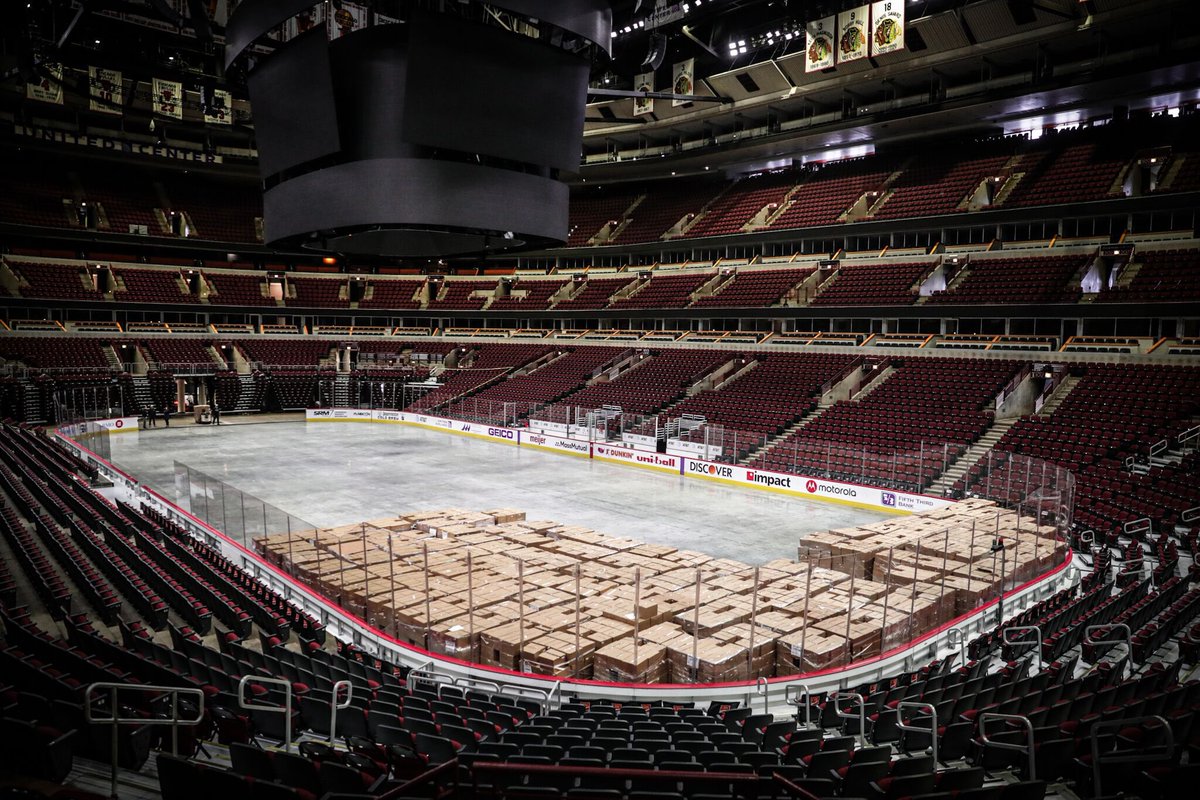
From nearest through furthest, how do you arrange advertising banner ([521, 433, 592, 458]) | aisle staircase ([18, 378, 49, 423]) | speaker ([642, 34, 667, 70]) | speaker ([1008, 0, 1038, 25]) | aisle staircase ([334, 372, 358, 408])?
1. speaker ([642, 34, 667, 70])
2. speaker ([1008, 0, 1038, 25])
3. advertising banner ([521, 433, 592, 458])
4. aisle staircase ([18, 378, 49, 423])
5. aisle staircase ([334, 372, 358, 408])

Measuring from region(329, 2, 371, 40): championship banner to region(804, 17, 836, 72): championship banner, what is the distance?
802 inches

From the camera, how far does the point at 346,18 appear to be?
1157cm

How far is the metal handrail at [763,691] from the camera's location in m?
8.96

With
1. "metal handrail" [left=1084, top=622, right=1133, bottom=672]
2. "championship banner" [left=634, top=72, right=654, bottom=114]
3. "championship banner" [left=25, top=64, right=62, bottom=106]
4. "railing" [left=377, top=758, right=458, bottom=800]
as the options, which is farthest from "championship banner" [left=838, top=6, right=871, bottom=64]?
"championship banner" [left=25, top=64, right=62, bottom=106]

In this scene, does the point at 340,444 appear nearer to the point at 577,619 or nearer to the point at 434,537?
the point at 434,537

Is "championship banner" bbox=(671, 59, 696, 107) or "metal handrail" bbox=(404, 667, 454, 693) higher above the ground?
"championship banner" bbox=(671, 59, 696, 107)

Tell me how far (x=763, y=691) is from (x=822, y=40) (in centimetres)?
2593

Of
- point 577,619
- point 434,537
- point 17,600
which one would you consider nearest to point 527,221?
point 577,619

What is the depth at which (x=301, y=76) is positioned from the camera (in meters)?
9.89

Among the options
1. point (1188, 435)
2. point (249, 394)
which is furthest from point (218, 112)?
point (1188, 435)

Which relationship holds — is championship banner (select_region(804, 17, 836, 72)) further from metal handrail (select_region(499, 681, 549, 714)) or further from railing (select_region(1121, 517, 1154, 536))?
metal handrail (select_region(499, 681, 549, 714))

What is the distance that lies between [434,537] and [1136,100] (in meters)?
34.1

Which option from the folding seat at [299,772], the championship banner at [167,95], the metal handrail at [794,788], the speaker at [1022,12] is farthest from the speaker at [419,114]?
the championship banner at [167,95]

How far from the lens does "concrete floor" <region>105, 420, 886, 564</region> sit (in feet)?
61.2
